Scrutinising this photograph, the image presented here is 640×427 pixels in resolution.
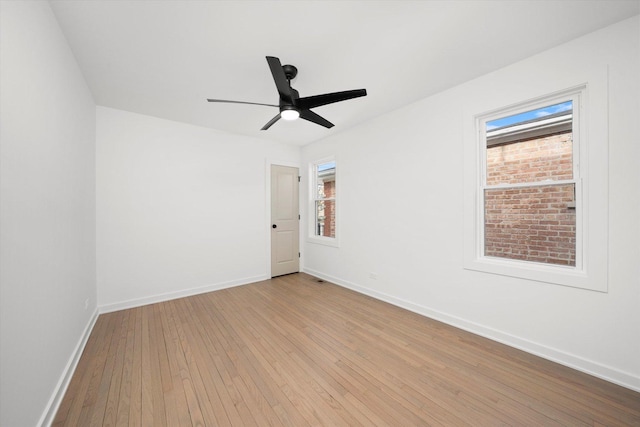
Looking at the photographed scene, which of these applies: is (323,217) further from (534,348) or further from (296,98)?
(534,348)

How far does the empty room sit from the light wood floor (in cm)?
2

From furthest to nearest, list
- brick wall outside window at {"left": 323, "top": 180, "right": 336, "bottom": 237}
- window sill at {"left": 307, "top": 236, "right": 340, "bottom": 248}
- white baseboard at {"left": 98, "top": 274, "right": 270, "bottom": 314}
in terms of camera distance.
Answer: brick wall outside window at {"left": 323, "top": 180, "right": 336, "bottom": 237} → window sill at {"left": 307, "top": 236, "right": 340, "bottom": 248} → white baseboard at {"left": 98, "top": 274, "right": 270, "bottom": 314}

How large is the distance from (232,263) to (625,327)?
4491mm

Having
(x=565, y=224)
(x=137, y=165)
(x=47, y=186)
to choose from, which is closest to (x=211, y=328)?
(x=47, y=186)

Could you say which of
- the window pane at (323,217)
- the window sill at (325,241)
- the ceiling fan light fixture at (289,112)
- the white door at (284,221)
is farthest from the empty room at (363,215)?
the window pane at (323,217)

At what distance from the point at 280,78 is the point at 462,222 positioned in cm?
234

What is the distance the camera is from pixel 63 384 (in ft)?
5.57

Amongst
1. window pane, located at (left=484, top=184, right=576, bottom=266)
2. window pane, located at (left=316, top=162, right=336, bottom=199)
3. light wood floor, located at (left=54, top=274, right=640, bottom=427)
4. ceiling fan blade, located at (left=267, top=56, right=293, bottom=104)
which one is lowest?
light wood floor, located at (left=54, top=274, right=640, bottom=427)

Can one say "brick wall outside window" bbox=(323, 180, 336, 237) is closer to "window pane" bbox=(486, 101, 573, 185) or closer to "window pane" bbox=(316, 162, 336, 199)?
"window pane" bbox=(316, 162, 336, 199)

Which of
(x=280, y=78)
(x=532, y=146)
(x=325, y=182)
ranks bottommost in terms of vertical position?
(x=325, y=182)

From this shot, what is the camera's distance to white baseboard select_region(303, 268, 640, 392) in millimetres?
Result: 1743

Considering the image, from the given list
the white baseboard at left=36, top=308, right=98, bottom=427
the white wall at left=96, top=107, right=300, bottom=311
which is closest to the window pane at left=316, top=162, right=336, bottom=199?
the white wall at left=96, top=107, right=300, bottom=311

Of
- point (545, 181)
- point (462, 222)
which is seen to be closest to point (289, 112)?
point (462, 222)

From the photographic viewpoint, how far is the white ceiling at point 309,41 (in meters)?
1.63
